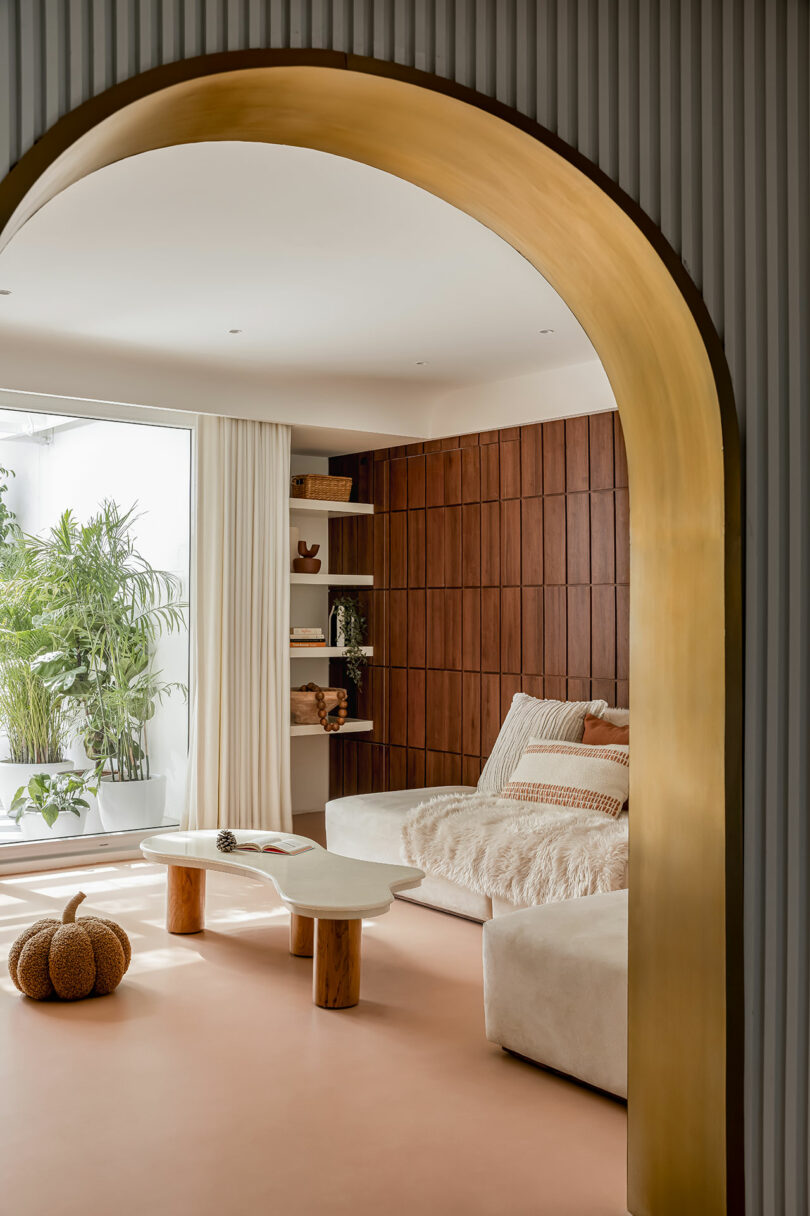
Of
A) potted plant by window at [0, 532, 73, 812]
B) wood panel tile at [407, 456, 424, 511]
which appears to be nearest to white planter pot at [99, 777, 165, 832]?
potted plant by window at [0, 532, 73, 812]

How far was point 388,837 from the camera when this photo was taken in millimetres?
5039

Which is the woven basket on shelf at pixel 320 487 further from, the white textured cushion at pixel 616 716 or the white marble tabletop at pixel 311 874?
the white marble tabletop at pixel 311 874

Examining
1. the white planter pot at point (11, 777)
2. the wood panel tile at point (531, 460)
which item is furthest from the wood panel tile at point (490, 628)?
the white planter pot at point (11, 777)

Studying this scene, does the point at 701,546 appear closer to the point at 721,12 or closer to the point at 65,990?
the point at 721,12

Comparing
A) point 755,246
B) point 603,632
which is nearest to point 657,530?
point 755,246

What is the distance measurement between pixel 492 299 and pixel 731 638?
10.4 ft

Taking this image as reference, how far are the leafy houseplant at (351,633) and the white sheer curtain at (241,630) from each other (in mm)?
648

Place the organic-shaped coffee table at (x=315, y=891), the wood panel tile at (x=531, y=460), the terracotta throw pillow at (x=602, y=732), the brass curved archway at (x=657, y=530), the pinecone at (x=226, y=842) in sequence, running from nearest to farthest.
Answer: the brass curved archway at (x=657, y=530), the organic-shaped coffee table at (x=315, y=891), the pinecone at (x=226, y=842), the terracotta throw pillow at (x=602, y=732), the wood panel tile at (x=531, y=460)

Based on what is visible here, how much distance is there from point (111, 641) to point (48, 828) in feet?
3.51

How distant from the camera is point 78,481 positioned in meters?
6.00

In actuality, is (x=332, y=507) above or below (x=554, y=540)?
above

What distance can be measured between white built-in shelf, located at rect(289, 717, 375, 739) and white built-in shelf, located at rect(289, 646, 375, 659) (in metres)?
0.44

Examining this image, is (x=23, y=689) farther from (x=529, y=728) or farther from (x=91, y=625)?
(x=529, y=728)

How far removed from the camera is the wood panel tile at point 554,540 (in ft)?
19.6
